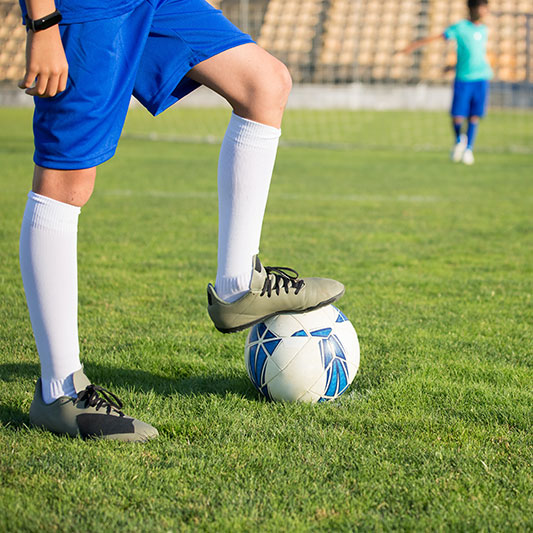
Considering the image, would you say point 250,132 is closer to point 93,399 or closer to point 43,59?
point 43,59

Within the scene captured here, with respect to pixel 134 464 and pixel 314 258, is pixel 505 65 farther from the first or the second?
pixel 134 464

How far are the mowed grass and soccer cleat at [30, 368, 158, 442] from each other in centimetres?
4

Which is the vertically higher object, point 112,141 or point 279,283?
point 112,141

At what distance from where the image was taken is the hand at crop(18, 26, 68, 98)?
2.04 meters

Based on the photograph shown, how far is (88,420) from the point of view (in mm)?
2291

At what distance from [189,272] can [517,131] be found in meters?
16.5

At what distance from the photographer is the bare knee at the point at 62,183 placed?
7.18ft

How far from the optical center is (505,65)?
29406mm

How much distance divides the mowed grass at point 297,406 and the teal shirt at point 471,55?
731cm

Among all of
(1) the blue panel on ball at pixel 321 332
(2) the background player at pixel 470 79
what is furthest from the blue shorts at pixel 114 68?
(2) the background player at pixel 470 79

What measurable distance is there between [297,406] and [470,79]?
11.7m

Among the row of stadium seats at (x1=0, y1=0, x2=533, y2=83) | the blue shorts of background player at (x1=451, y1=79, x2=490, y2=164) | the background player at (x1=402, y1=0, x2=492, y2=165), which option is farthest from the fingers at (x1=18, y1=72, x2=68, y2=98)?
the row of stadium seats at (x1=0, y1=0, x2=533, y2=83)

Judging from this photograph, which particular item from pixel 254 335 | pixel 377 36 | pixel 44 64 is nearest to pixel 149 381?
pixel 254 335

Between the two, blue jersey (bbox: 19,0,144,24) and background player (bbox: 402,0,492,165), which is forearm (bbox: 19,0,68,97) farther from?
background player (bbox: 402,0,492,165)
